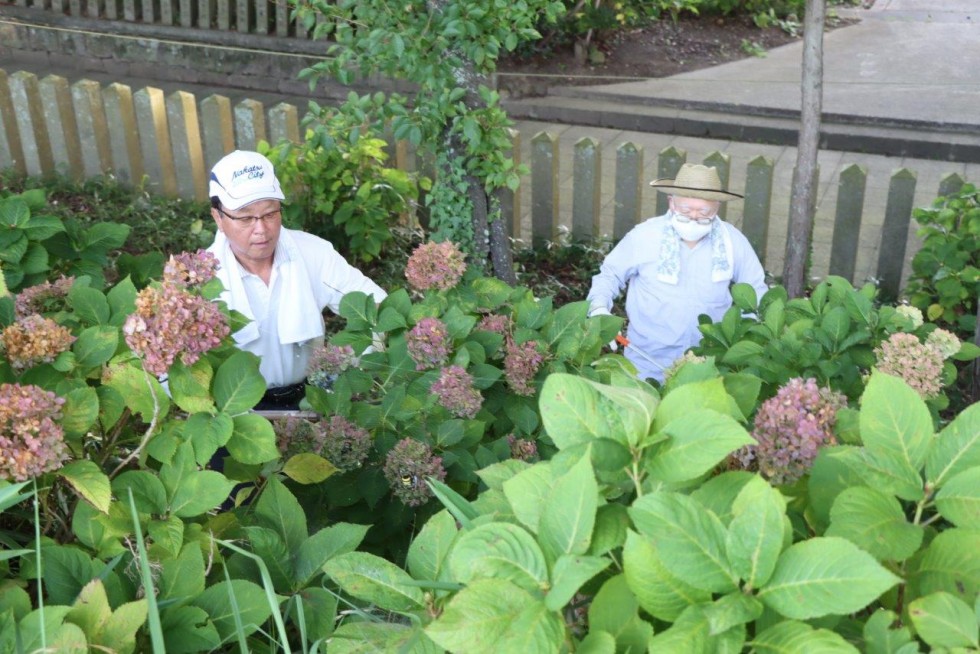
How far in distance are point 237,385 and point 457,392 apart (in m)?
0.63

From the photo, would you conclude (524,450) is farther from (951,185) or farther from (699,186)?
(951,185)

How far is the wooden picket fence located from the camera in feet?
19.8

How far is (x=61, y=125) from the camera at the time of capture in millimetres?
7305

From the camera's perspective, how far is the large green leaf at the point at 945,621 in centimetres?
96

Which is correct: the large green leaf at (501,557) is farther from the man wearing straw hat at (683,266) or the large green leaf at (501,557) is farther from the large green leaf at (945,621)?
the man wearing straw hat at (683,266)

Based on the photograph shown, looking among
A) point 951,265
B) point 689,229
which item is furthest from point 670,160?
point 689,229

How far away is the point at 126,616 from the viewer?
4.31 ft

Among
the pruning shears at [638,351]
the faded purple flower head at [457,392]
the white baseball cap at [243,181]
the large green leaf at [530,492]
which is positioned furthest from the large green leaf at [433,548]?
the white baseball cap at [243,181]

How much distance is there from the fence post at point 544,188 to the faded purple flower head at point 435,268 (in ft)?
12.9

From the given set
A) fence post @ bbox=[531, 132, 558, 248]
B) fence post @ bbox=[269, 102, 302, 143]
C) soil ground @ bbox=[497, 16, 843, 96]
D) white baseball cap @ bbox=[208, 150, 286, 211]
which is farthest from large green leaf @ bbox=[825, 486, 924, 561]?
soil ground @ bbox=[497, 16, 843, 96]

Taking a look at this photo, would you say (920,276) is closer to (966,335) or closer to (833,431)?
(966,335)

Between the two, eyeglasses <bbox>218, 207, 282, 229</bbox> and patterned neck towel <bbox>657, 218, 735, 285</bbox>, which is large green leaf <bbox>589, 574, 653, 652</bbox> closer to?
eyeglasses <bbox>218, 207, 282, 229</bbox>

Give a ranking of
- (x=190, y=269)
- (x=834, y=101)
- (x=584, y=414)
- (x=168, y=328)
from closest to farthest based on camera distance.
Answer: (x=584, y=414)
(x=168, y=328)
(x=190, y=269)
(x=834, y=101)

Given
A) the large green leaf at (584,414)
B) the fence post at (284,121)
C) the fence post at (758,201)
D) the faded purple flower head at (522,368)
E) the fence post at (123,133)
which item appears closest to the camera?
the large green leaf at (584,414)
